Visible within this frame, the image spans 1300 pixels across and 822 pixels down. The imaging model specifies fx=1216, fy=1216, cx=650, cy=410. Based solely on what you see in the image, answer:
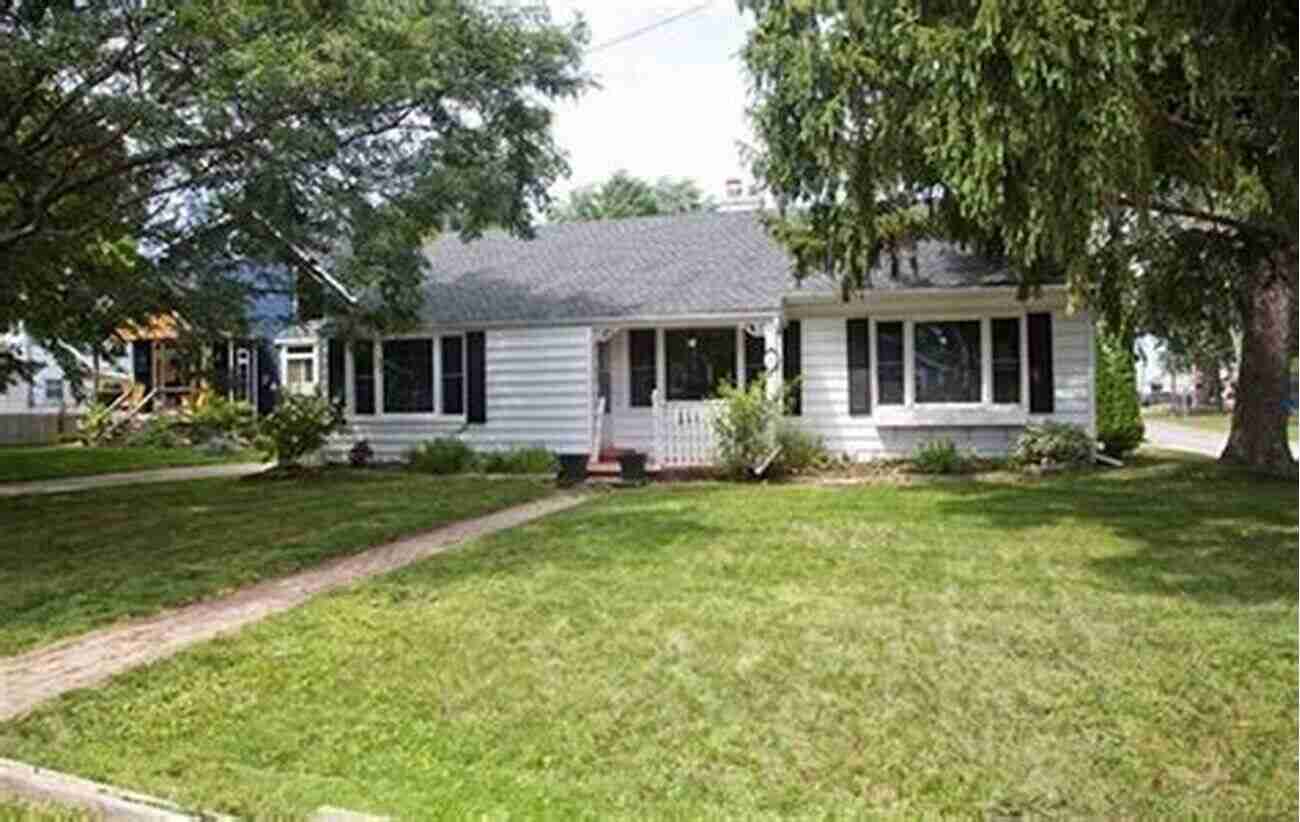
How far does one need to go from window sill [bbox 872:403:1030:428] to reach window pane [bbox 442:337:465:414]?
278 inches

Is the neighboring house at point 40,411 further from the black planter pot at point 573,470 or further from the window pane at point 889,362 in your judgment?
the window pane at point 889,362

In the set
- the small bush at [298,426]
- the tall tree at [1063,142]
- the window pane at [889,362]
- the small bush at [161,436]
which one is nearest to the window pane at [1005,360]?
the window pane at [889,362]

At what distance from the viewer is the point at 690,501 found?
1401 centimetres

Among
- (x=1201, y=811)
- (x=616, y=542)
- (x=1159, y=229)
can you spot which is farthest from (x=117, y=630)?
(x=1159, y=229)

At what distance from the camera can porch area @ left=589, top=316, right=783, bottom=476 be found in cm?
1881

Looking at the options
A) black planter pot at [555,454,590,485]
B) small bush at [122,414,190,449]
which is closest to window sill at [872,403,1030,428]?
black planter pot at [555,454,590,485]

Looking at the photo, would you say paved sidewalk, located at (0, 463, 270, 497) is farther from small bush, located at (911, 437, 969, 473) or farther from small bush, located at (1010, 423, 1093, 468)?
small bush, located at (1010, 423, 1093, 468)

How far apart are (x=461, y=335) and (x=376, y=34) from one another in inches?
334

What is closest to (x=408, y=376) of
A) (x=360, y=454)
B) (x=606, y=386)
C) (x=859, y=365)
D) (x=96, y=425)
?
(x=360, y=454)

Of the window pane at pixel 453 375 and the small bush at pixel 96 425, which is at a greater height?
the window pane at pixel 453 375

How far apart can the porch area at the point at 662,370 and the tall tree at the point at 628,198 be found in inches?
1383

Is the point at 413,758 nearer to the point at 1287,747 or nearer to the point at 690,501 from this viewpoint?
the point at 1287,747

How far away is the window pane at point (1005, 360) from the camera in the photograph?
60.7 ft

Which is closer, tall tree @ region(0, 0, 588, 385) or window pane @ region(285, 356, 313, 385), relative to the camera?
tall tree @ region(0, 0, 588, 385)
